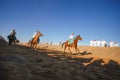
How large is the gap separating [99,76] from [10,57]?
23.4 ft

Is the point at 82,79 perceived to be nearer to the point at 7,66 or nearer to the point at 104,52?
the point at 7,66

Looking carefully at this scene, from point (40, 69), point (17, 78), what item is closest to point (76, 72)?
point (40, 69)

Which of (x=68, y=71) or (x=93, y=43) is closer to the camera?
(x=68, y=71)

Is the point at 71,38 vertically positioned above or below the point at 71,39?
above

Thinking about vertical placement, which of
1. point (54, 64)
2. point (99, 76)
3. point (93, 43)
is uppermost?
point (93, 43)

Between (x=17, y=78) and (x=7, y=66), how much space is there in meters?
1.67

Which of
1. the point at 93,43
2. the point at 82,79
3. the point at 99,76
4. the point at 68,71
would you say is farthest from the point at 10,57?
the point at 93,43

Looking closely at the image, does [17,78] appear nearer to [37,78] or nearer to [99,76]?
[37,78]

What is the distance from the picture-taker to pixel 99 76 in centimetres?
1340

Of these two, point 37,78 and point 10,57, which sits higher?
point 10,57

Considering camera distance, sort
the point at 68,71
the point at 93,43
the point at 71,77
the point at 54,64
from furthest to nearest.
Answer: the point at 93,43, the point at 54,64, the point at 68,71, the point at 71,77

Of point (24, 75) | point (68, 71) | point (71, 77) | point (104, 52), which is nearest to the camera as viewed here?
point (24, 75)

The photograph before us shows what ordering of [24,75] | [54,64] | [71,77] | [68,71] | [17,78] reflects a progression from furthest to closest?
[54,64], [68,71], [71,77], [24,75], [17,78]

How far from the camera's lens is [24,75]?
10250 mm
